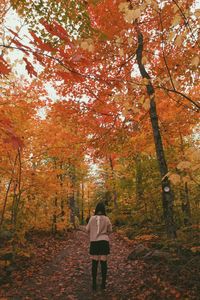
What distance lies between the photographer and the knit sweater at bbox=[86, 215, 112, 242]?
601cm

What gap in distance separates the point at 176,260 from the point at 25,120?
218 inches

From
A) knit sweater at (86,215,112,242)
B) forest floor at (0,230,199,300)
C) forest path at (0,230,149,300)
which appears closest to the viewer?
forest floor at (0,230,199,300)

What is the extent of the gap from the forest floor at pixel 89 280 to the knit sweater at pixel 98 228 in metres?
1.11

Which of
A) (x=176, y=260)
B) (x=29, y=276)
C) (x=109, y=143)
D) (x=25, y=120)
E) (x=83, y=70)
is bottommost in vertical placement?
(x=29, y=276)

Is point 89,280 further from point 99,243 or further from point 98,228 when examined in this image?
point 98,228

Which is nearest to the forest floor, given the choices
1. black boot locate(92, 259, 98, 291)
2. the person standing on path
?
black boot locate(92, 259, 98, 291)

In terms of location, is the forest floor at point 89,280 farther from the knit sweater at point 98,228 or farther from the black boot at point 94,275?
the knit sweater at point 98,228

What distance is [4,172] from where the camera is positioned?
7.57 meters

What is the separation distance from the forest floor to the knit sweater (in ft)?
3.63

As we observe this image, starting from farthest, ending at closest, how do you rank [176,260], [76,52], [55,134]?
[55,134]
[176,260]
[76,52]

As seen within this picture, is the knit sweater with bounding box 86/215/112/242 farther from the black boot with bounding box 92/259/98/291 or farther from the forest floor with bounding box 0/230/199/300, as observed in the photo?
the forest floor with bounding box 0/230/199/300

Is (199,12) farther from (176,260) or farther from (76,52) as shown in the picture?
(176,260)

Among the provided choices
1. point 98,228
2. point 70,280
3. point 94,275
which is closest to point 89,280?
point 70,280

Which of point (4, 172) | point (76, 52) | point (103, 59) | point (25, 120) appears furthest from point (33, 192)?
point (76, 52)
